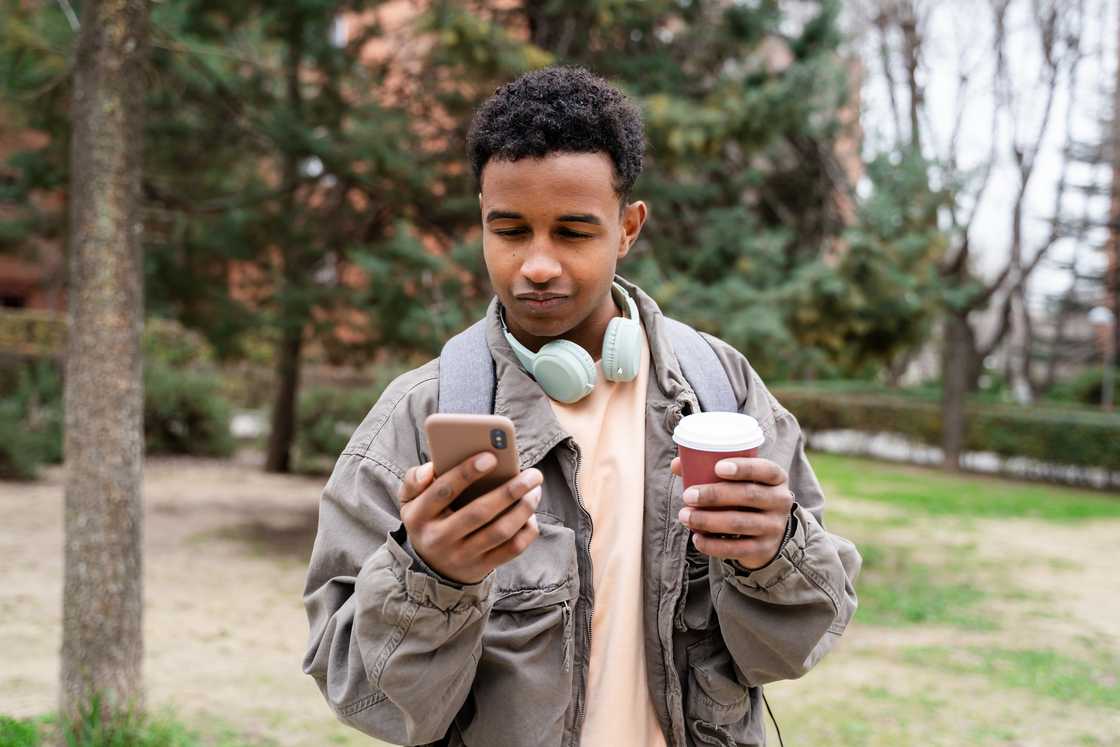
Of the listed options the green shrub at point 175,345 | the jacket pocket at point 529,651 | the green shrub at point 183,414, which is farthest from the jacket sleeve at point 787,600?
the green shrub at point 175,345

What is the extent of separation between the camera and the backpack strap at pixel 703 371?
1647 mm

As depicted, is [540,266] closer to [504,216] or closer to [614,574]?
[504,216]

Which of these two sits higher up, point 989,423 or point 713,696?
point 713,696

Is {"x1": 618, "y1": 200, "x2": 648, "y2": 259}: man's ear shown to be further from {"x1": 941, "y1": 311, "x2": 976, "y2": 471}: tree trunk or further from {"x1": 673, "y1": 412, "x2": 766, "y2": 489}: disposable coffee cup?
{"x1": 941, "y1": 311, "x2": 976, "y2": 471}: tree trunk

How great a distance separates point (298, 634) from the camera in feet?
22.4

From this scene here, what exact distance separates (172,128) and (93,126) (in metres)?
5.53

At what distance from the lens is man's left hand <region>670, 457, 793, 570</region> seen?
1290 mm

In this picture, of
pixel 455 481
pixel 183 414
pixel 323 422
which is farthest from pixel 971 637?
pixel 183 414

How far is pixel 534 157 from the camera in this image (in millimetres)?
1521

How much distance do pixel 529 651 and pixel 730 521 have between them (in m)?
0.39

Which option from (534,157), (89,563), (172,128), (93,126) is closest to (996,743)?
(89,563)

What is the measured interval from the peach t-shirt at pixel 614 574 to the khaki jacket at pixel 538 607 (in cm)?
2

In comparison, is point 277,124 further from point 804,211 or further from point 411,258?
point 804,211

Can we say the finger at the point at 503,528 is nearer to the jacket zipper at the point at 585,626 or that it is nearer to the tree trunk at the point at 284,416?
the jacket zipper at the point at 585,626
